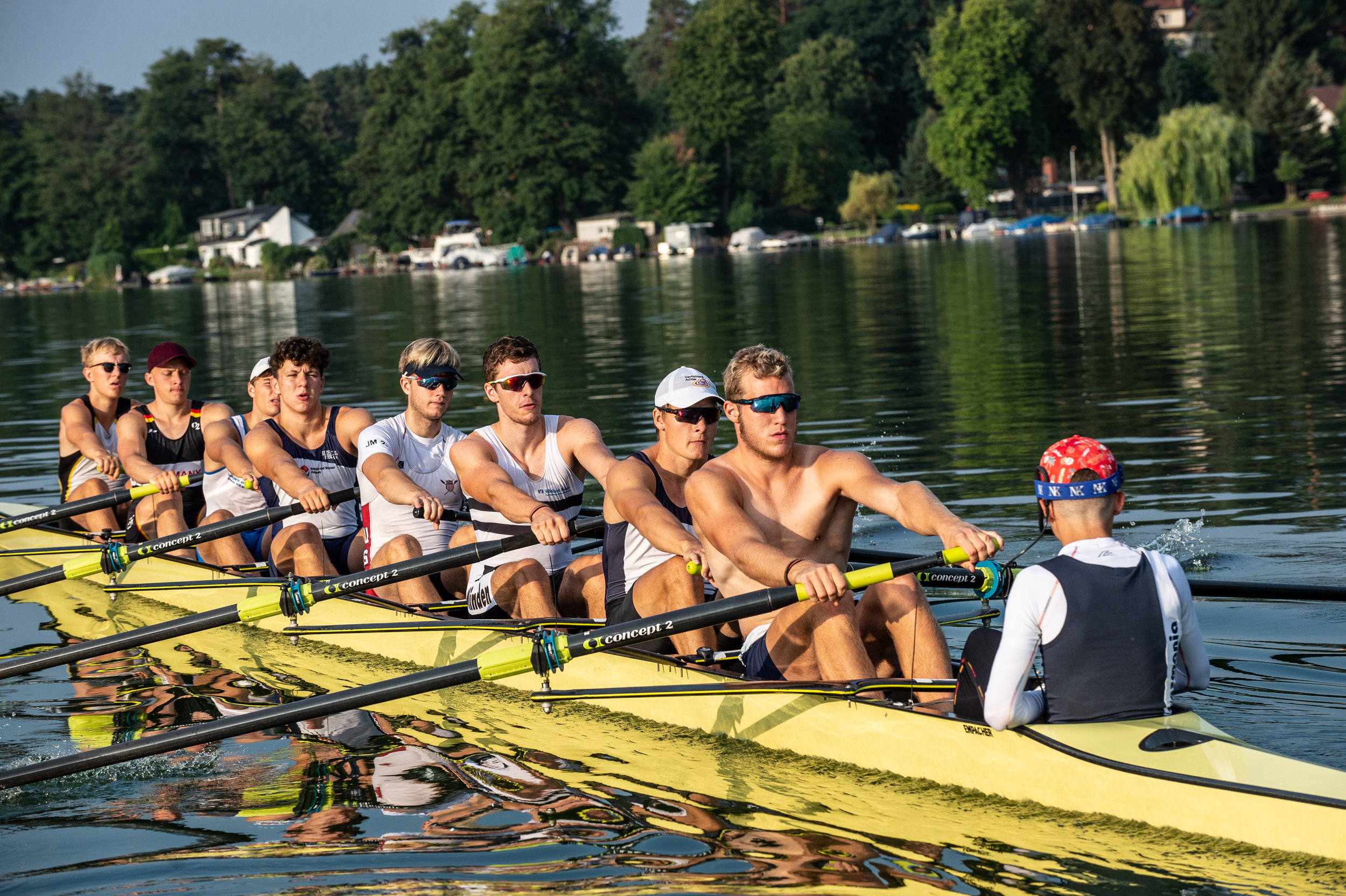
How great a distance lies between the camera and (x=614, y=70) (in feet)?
314

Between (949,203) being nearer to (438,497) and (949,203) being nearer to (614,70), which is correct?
(614,70)

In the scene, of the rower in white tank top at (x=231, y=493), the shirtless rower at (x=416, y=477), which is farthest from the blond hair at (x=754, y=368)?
the rower in white tank top at (x=231, y=493)

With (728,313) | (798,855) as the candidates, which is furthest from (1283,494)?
(728,313)

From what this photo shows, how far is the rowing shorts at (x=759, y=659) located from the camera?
5961 mm

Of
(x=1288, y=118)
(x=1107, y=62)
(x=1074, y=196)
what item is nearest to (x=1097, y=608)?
(x=1288, y=118)

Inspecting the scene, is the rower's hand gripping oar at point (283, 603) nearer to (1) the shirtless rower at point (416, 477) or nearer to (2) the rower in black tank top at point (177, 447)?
(1) the shirtless rower at point (416, 477)

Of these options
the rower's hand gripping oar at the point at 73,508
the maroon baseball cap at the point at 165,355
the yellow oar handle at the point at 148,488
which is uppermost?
the maroon baseball cap at the point at 165,355

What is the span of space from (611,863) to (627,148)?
9407cm

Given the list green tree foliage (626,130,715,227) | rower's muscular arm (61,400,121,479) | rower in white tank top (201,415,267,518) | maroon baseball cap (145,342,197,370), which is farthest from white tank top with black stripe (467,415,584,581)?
green tree foliage (626,130,715,227)

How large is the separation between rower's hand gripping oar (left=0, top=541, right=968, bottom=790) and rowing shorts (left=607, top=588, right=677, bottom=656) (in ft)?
2.44

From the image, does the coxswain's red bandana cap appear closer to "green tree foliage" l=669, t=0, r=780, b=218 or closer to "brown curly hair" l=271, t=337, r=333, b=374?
"brown curly hair" l=271, t=337, r=333, b=374

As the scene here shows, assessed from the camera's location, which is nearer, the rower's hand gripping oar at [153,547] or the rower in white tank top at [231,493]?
the rower's hand gripping oar at [153,547]

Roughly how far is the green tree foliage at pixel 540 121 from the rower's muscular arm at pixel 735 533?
8567cm

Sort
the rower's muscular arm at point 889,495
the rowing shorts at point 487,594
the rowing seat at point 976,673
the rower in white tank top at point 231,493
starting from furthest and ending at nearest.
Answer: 1. the rower in white tank top at point 231,493
2. the rowing shorts at point 487,594
3. the rower's muscular arm at point 889,495
4. the rowing seat at point 976,673
